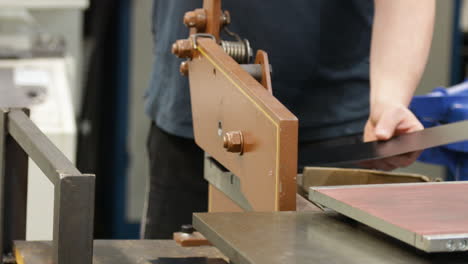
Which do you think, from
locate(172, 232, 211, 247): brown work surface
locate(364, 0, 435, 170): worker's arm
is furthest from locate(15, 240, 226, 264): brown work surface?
locate(364, 0, 435, 170): worker's arm

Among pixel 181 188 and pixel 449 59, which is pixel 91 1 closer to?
pixel 449 59

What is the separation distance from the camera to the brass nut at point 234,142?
0.87 m

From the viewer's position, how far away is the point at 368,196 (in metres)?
0.72

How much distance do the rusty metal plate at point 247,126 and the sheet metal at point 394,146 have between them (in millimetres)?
155

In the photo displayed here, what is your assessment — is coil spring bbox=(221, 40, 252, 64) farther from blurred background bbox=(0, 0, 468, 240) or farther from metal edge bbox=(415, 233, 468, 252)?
blurred background bbox=(0, 0, 468, 240)

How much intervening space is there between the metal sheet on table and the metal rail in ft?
0.68

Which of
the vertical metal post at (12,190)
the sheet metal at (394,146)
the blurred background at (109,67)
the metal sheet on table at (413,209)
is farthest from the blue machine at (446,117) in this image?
the blurred background at (109,67)

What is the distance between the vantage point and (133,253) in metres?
0.88

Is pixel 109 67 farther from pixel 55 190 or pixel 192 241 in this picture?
pixel 55 190

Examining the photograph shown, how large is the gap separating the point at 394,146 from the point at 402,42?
20 centimetres

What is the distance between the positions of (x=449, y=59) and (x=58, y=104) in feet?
5.07

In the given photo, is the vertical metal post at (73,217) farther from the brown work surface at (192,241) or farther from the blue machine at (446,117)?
the blue machine at (446,117)

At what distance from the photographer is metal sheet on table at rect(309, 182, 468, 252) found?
0.59 metres

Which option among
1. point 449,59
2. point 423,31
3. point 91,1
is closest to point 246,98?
point 423,31
